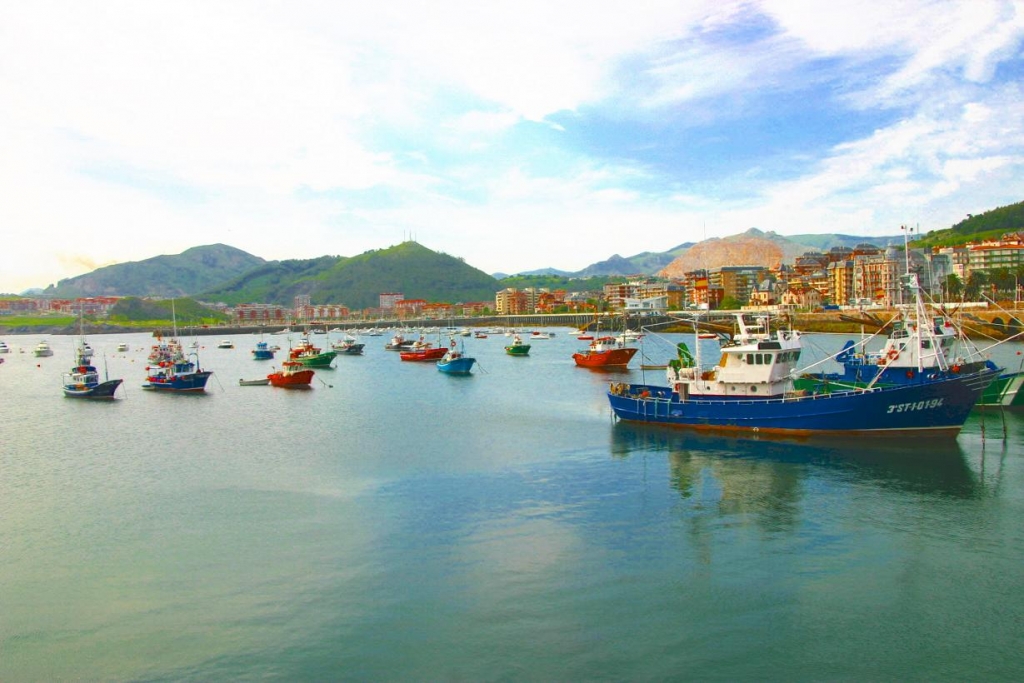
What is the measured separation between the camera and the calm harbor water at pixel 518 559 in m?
13.2

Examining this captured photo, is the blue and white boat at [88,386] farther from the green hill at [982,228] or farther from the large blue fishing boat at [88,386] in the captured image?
the green hill at [982,228]

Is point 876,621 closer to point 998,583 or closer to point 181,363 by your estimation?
point 998,583

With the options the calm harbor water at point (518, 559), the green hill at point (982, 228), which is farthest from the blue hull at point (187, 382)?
the green hill at point (982, 228)

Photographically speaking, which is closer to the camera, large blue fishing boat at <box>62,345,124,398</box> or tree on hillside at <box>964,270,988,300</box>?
large blue fishing boat at <box>62,345,124,398</box>

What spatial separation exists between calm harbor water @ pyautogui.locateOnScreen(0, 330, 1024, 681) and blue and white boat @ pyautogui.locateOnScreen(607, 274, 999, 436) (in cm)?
102

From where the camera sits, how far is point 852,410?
29.7 m

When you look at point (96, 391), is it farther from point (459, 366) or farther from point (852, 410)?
point (852, 410)

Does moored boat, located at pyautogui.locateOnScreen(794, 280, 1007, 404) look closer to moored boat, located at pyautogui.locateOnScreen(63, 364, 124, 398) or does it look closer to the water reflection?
the water reflection

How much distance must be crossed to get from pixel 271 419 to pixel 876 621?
35.3m

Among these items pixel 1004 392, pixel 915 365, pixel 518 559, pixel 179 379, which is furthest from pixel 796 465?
pixel 179 379

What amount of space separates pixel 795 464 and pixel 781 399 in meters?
5.47

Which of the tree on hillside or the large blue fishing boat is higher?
the tree on hillside

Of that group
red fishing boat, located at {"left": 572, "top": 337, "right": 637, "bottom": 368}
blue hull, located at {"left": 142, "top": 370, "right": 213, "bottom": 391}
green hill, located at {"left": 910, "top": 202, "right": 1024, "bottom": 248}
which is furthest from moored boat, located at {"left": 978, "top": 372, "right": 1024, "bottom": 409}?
green hill, located at {"left": 910, "top": 202, "right": 1024, "bottom": 248}

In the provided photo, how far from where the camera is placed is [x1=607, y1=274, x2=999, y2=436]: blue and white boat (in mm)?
28922
